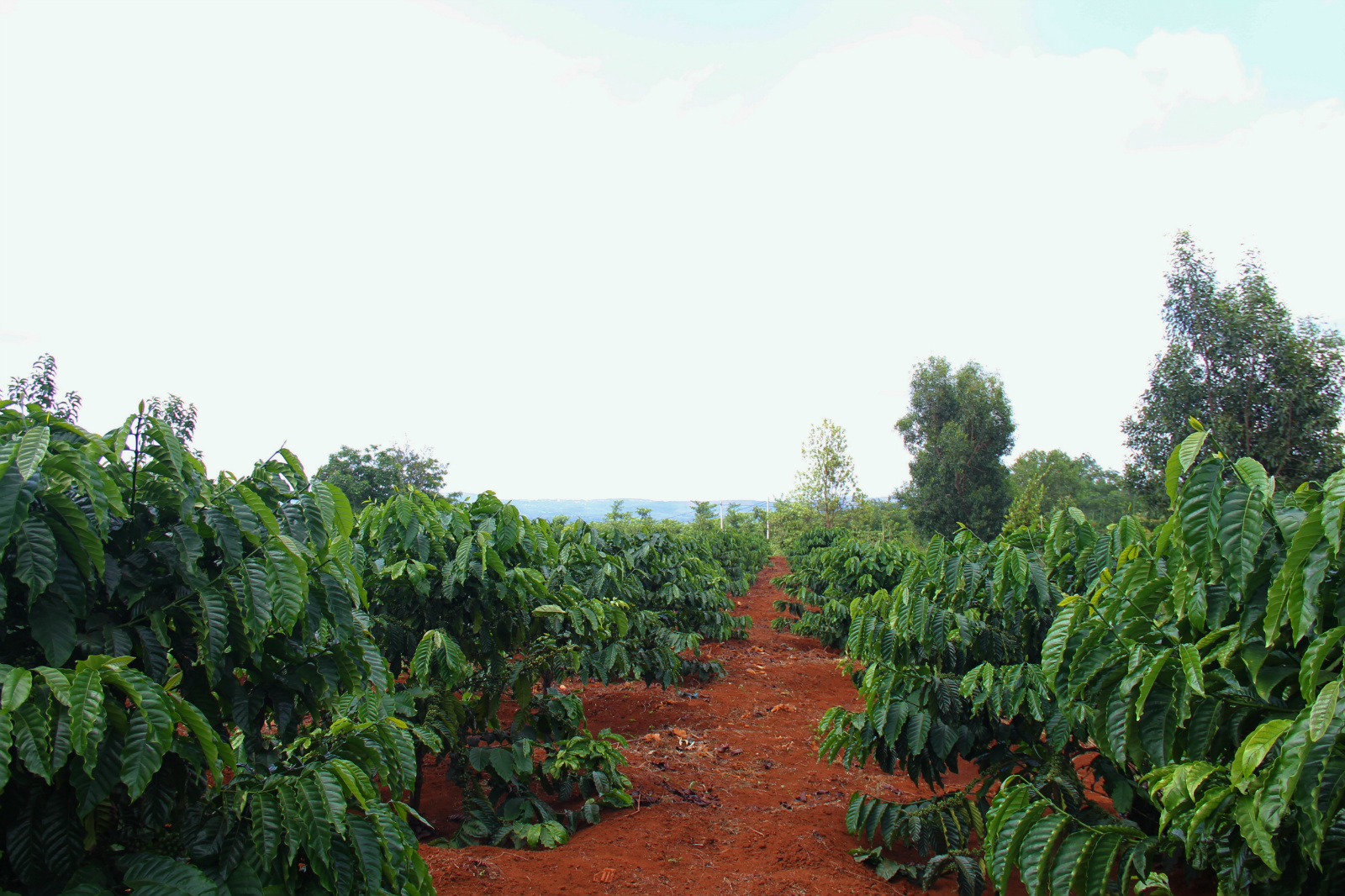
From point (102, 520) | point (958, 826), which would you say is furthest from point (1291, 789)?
point (958, 826)

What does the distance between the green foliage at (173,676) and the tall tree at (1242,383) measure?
69.6ft

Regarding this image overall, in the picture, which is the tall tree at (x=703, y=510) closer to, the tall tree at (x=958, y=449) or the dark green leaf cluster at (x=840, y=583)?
the tall tree at (x=958, y=449)

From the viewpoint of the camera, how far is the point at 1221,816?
184cm

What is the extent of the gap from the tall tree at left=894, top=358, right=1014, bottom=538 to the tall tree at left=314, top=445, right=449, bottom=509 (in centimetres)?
2255

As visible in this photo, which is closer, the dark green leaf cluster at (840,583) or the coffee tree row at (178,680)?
the coffee tree row at (178,680)

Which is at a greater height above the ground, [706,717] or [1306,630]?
[1306,630]

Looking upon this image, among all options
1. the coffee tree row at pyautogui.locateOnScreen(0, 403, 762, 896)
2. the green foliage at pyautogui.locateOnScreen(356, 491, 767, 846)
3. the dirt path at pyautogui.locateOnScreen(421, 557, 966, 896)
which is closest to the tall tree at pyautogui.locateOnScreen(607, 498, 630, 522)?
the dirt path at pyautogui.locateOnScreen(421, 557, 966, 896)

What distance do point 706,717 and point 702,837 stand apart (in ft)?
11.0

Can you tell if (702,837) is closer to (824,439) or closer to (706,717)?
(706,717)

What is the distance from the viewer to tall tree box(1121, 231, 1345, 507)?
19094mm

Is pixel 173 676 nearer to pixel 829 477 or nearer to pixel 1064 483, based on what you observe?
pixel 829 477

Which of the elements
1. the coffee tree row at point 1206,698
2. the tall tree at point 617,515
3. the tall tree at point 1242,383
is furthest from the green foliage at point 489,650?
the tall tree at point 1242,383

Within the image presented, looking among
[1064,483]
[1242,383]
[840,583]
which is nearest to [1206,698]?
[840,583]

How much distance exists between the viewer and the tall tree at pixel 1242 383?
1909cm
